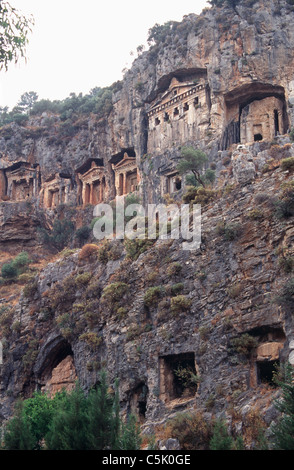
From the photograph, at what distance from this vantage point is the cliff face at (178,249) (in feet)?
72.7

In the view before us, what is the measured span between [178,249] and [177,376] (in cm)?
589

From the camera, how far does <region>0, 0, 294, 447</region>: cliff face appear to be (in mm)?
22156

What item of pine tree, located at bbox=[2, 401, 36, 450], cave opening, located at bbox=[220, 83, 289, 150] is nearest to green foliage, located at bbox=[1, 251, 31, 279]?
cave opening, located at bbox=[220, 83, 289, 150]

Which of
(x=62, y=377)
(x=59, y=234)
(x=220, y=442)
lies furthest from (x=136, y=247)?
(x=59, y=234)

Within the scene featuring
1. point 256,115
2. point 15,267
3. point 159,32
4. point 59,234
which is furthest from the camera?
point 159,32

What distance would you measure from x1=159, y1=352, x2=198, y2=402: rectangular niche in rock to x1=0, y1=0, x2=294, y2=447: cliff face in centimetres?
6

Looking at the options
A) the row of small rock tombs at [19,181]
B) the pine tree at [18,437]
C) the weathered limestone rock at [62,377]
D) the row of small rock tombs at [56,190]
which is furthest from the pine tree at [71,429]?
the row of small rock tombs at [19,181]

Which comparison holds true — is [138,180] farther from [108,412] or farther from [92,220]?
[108,412]

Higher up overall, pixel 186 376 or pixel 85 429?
pixel 186 376

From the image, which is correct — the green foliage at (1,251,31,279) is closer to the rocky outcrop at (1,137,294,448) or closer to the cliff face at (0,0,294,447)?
the cliff face at (0,0,294,447)

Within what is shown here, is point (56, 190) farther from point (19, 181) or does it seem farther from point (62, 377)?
point (62, 377)

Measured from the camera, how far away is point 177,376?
79.4 ft

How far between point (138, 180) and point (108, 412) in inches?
1438
